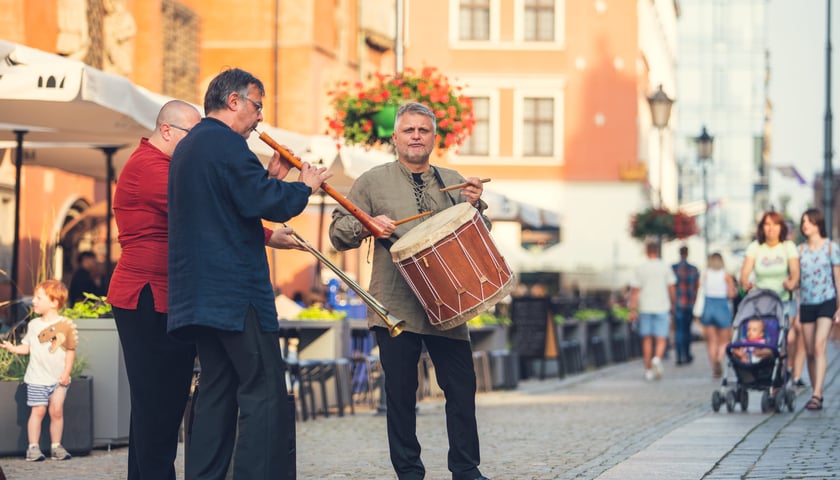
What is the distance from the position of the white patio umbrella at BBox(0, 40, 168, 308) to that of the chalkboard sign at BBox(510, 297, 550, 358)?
683 centimetres

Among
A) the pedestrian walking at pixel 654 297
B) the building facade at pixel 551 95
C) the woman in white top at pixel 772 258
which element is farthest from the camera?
the building facade at pixel 551 95

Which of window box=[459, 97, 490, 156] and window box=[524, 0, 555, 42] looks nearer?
window box=[459, 97, 490, 156]

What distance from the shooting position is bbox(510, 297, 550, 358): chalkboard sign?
2075 centimetres

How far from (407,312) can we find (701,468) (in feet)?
7.30

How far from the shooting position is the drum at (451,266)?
24.0ft

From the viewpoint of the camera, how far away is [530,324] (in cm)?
2089

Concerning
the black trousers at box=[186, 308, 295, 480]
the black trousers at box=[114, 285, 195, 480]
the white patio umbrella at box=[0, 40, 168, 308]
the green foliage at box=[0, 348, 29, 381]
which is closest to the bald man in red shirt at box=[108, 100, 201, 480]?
the black trousers at box=[114, 285, 195, 480]

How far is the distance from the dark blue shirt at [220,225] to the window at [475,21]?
147ft

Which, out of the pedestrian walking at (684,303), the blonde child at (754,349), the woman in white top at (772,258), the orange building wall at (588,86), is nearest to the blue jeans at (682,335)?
the pedestrian walking at (684,303)

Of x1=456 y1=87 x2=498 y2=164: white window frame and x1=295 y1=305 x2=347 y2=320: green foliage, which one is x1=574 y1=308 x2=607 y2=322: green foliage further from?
x1=456 y1=87 x2=498 y2=164: white window frame

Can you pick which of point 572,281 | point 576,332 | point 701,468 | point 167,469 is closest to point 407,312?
point 167,469

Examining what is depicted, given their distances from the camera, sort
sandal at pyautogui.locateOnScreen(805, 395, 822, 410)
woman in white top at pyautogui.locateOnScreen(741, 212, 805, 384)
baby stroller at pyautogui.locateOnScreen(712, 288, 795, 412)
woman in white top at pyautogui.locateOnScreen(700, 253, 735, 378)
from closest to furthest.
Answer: sandal at pyautogui.locateOnScreen(805, 395, 822, 410) → baby stroller at pyautogui.locateOnScreen(712, 288, 795, 412) → woman in white top at pyautogui.locateOnScreen(741, 212, 805, 384) → woman in white top at pyautogui.locateOnScreen(700, 253, 735, 378)

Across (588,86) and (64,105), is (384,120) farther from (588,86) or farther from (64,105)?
(588,86)

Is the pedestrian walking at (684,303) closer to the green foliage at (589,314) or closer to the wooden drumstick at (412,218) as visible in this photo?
the green foliage at (589,314)
